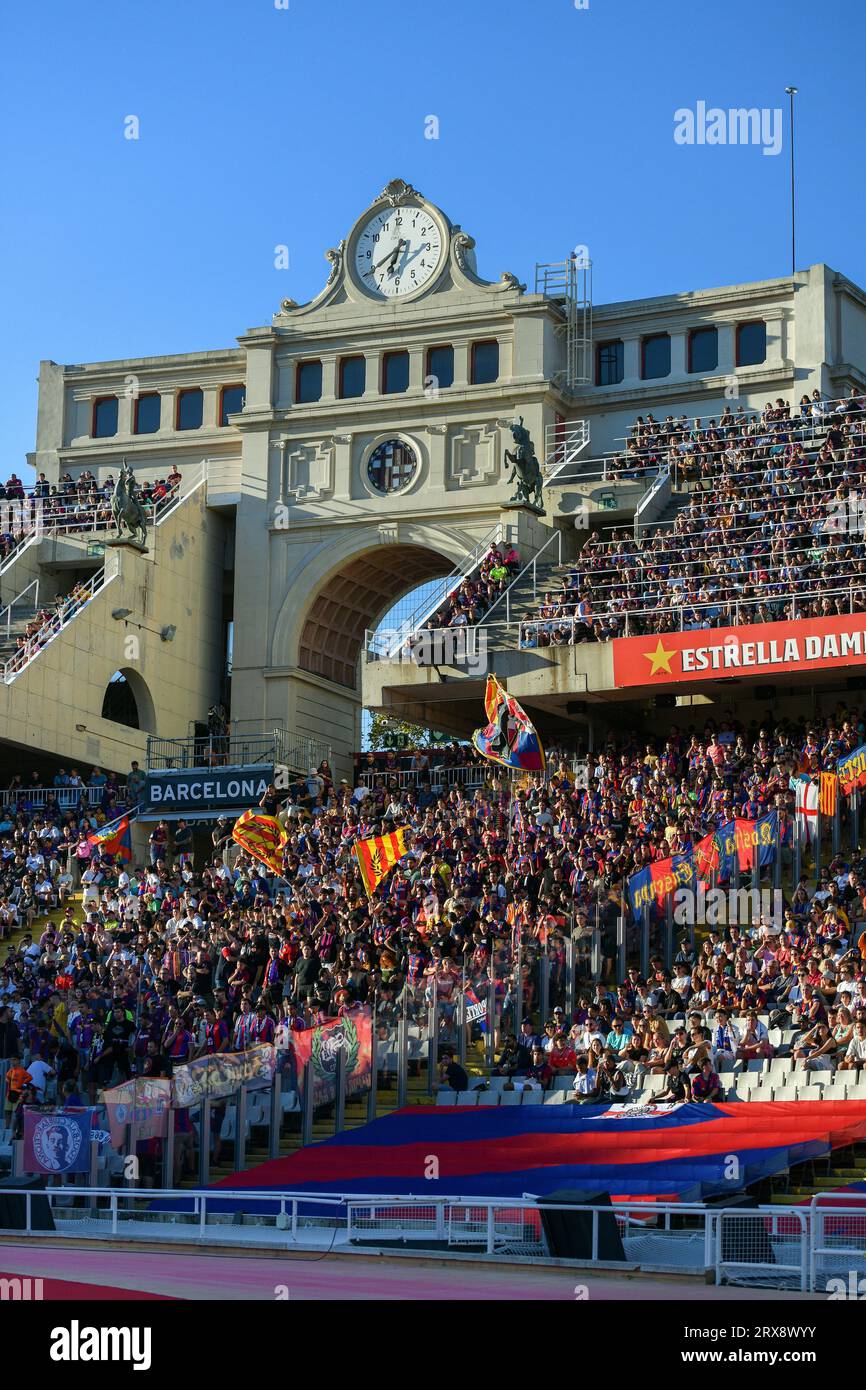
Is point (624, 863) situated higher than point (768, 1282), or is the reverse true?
point (624, 863)

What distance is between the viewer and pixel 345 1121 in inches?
1121

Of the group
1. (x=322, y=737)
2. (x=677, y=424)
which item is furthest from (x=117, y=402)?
(x=677, y=424)

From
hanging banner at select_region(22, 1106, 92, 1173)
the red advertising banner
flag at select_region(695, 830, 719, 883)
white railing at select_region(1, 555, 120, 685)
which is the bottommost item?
hanging banner at select_region(22, 1106, 92, 1173)

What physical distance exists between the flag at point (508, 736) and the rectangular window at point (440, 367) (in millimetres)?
14952

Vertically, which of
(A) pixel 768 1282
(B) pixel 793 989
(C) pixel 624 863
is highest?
(C) pixel 624 863

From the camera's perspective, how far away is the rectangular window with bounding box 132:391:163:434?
181 feet

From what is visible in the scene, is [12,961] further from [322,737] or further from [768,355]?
[768,355]

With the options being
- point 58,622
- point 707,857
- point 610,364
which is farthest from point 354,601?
point 707,857

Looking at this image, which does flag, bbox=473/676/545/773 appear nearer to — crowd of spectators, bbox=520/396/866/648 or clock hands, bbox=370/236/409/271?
crowd of spectators, bbox=520/396/866/648

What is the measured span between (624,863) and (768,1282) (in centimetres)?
1584

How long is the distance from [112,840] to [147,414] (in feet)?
56.8

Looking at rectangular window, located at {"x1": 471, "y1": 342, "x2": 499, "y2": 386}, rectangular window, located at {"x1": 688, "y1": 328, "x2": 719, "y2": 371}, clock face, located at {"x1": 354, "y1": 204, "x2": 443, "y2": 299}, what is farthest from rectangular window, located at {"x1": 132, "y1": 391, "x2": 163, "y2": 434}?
rectangular window, located at {"x1": 688, "y1": 328, "x2": 719, "y2": 371}

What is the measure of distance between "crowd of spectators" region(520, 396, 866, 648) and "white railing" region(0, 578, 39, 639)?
1443 cm
